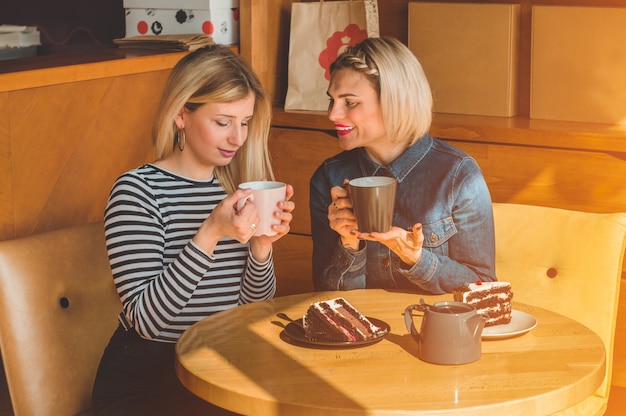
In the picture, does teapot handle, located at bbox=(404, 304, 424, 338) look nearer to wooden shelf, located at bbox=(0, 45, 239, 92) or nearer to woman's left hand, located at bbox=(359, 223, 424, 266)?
woman's left hand, located at bbox=(359, 223, 424, 266)

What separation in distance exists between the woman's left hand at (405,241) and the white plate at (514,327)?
0.23m

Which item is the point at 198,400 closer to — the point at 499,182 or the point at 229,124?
the point at 229,124

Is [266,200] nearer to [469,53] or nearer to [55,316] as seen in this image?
[55,316]

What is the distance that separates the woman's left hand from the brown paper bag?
1313 millimetres

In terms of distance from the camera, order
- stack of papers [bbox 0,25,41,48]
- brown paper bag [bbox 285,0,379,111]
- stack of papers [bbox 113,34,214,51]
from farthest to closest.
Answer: stack of papers [bbox 0,25,41,48]
brown paper bag [bbox 285,0,379,111]
stack of papers [bbox 113,34,214,51]

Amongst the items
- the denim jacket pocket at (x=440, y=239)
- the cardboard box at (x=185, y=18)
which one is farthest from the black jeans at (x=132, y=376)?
the cardboard box at (x=185, y=18)

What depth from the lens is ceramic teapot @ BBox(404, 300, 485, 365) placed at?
1.53 m

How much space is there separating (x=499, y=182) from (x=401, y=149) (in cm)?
74

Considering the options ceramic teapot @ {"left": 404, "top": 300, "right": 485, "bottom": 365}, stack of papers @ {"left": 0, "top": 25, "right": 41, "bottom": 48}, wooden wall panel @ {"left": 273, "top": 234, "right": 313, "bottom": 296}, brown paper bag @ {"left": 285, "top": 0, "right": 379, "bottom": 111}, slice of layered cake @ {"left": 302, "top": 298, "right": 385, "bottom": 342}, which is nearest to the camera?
ceramic teapot @ {"left": 404, "top": 300, "right": 485, "bottom": 365}

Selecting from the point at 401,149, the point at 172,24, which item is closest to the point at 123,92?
the point at 172,24

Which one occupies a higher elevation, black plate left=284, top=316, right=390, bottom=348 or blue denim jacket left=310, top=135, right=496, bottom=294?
blue denim jacket left=310, top=135, right=496, bottom=294

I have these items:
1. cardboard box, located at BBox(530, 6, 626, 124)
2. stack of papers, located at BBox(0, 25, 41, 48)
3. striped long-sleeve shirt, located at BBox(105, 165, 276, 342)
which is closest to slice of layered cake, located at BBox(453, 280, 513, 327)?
striped long-sleeve shirt, located at BBox(105, 165, 276, 342)

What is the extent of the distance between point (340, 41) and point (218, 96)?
1174 mm

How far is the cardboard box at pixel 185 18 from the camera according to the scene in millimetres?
3072
